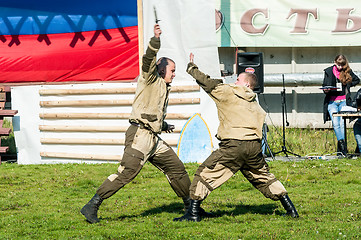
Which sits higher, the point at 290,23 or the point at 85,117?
the point at 290,23

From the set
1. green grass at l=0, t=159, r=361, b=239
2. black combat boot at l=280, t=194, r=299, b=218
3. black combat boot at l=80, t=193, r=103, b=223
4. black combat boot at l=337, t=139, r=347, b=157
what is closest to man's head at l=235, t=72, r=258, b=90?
black combat boot at l=280, t=194, r=299, b=218

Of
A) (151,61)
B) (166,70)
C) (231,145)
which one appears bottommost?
(231,145)

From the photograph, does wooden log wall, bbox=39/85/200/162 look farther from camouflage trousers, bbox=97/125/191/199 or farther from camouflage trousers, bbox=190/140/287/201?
camouflage trousers, bbox=190/140/287/201

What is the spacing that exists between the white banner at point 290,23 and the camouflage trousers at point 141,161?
9501 millimetres

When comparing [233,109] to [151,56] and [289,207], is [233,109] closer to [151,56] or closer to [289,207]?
[151,56]

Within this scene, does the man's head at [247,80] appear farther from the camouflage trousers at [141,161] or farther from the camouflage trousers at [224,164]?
the camouflage trousers at [141,161]

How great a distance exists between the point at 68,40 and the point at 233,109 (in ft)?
29.6

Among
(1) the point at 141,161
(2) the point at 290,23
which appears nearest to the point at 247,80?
(1) the point at 141,161

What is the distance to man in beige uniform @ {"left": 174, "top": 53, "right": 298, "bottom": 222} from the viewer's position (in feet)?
24.4

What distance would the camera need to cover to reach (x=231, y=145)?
745 centimetres

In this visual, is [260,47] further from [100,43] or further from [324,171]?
[324,171]

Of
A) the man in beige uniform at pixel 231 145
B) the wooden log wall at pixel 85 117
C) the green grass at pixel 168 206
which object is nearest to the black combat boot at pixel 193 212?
the man in beige uniform at pixel 231 145

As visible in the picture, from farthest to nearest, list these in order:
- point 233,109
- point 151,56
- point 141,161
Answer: point 141,161
point 233,109
point 151,56

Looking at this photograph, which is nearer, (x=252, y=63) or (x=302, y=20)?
(x=252, y=63)
